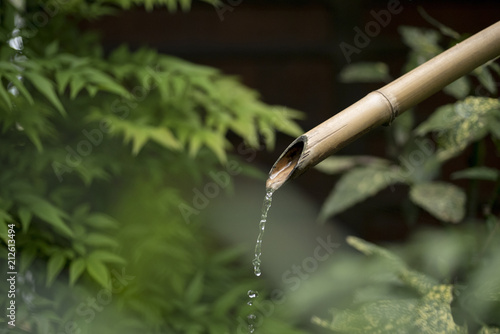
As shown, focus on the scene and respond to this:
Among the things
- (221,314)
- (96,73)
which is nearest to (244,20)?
(96,73)

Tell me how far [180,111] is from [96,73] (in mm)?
390

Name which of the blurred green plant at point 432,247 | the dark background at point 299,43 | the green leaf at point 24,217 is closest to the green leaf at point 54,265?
the green leaf at point 24,217

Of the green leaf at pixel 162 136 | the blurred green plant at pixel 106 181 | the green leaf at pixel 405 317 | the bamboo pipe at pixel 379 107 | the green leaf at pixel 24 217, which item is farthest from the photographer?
the green leaf at pixel 162 136

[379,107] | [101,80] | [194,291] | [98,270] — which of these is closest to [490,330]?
[379,107]

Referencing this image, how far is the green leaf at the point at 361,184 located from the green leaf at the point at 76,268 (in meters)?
0.92

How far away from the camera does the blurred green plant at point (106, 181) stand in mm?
1636

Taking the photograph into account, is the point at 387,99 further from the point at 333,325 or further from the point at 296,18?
the point at 296,18

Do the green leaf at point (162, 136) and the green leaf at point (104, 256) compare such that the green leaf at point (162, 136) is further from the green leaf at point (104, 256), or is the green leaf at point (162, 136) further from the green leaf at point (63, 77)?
the green leaf at point (104, 256)

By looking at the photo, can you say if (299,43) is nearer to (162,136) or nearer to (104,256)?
(162,136)

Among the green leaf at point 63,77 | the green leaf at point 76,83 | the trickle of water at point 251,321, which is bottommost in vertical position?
the trickle of water at point 251,321

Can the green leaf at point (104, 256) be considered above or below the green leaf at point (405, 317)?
above

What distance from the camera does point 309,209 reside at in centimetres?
344

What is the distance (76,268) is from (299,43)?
7.33 feet

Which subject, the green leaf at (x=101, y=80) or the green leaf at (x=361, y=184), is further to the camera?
the green leaf at (x=361, y=184)
